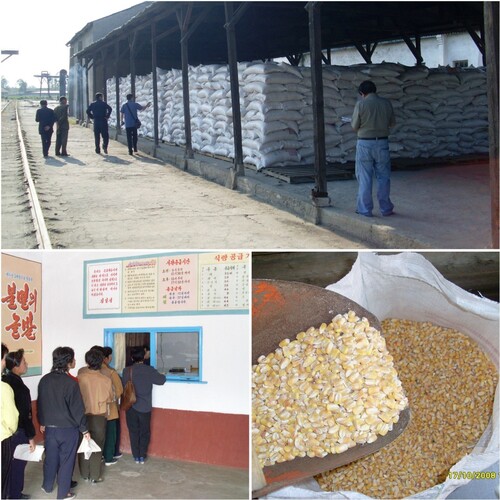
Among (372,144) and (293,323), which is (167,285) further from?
(372,144)

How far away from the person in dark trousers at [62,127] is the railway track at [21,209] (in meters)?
0.58

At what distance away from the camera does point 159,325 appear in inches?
193

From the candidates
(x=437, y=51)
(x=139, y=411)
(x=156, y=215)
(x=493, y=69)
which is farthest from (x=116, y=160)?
(x=437, y=51)

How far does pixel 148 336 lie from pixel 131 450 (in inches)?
32.7

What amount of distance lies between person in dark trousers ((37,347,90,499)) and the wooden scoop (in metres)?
1.43

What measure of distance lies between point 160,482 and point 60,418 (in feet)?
3.02

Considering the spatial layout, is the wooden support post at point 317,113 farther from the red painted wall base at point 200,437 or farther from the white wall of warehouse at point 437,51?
the white wall of warehouse at point 437,51

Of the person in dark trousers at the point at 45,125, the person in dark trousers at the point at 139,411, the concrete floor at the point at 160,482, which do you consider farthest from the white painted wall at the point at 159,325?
the person in dark trousers at the point at 45,125

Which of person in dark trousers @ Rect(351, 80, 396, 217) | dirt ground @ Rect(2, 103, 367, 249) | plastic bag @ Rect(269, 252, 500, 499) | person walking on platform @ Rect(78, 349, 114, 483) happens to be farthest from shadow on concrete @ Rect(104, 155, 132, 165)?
plastic bag @ Rect(269, 252, 500, 499)

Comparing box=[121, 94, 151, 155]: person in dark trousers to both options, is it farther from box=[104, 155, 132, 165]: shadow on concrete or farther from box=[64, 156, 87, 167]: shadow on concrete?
box=[64, 156, 87, 167]: shadow on concrete

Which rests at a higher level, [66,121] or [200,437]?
[66,121]

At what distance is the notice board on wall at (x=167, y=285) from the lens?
4477 millimetres

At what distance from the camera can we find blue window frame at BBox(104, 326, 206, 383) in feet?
16.6

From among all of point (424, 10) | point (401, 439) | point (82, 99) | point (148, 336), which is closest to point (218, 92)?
point (424, 10)
